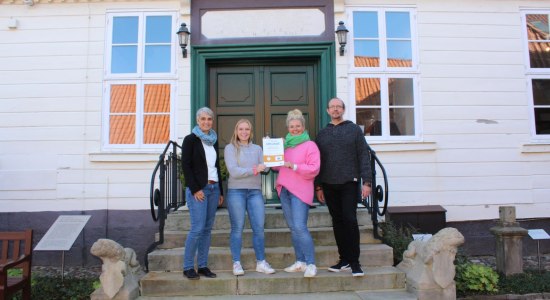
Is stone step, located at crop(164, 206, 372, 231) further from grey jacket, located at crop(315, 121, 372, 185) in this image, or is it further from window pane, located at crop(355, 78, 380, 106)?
window pane, located at crop(355, 78, 380, 106)

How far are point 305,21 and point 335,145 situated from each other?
298 cm

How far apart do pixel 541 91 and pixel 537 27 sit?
108 cm

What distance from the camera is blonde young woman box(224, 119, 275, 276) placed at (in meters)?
4.18

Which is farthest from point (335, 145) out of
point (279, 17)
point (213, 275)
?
point (279, 17)

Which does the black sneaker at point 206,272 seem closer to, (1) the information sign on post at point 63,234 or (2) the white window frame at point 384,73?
(1) the information sign on post at point 63,234

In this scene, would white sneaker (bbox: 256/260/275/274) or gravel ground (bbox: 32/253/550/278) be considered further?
gravel ground (bbox: 32/253/550/278)

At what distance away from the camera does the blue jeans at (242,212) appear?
13.7 feet

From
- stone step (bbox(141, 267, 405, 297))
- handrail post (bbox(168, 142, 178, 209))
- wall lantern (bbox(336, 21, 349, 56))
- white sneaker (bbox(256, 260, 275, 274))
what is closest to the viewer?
stone step (bbox(141, 267, 405, 297))

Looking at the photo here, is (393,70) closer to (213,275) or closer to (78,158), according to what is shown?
(213,275)

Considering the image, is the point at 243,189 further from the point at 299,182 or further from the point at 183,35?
the point at 183,35

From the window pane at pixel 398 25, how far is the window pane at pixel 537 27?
2.05 m

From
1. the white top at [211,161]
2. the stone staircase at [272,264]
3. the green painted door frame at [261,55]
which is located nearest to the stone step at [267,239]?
the stone staircase at [272,264]

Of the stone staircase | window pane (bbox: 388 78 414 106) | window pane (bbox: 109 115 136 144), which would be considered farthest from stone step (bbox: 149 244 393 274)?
window pane (bbox: 388 78 414 106)

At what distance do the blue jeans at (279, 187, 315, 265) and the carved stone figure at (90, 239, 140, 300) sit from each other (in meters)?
1.74
